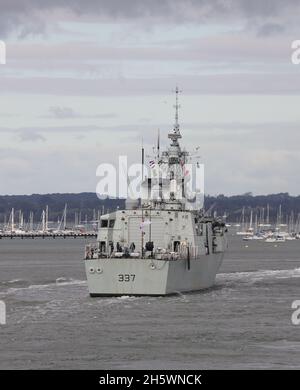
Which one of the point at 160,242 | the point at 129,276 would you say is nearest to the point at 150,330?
the point at 129,276

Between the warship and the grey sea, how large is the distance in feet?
4.10

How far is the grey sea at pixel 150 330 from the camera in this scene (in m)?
48.1

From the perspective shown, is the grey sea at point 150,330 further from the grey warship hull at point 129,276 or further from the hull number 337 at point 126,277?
the hull number 337 at point 126,277

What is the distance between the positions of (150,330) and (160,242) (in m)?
21.7

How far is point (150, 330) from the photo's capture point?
188 feet

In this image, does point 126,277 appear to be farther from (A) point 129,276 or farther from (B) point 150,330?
(B) point 150,330

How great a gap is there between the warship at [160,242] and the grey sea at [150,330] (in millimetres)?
1249

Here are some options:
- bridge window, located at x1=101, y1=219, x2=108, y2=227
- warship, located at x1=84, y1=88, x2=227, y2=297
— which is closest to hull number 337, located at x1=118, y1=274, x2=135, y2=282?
warship, located at x1=84, y1=88, x2=227, y2=297

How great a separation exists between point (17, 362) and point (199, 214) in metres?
38.8

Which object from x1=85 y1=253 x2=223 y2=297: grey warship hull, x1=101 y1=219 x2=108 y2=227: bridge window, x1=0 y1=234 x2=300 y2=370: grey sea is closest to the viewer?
x1=0 y1=234 x2=300 y2=370: grey sea

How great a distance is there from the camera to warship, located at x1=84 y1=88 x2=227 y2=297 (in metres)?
71.8

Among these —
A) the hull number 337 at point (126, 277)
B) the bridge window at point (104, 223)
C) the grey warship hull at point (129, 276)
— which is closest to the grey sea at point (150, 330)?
the grey warship hull at point (129, 276)

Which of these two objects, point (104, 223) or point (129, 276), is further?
point (104, 223)

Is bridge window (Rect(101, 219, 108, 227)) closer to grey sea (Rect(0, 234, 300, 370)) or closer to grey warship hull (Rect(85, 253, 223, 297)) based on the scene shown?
grey sea (Rect(0, 234, 300, 370))
